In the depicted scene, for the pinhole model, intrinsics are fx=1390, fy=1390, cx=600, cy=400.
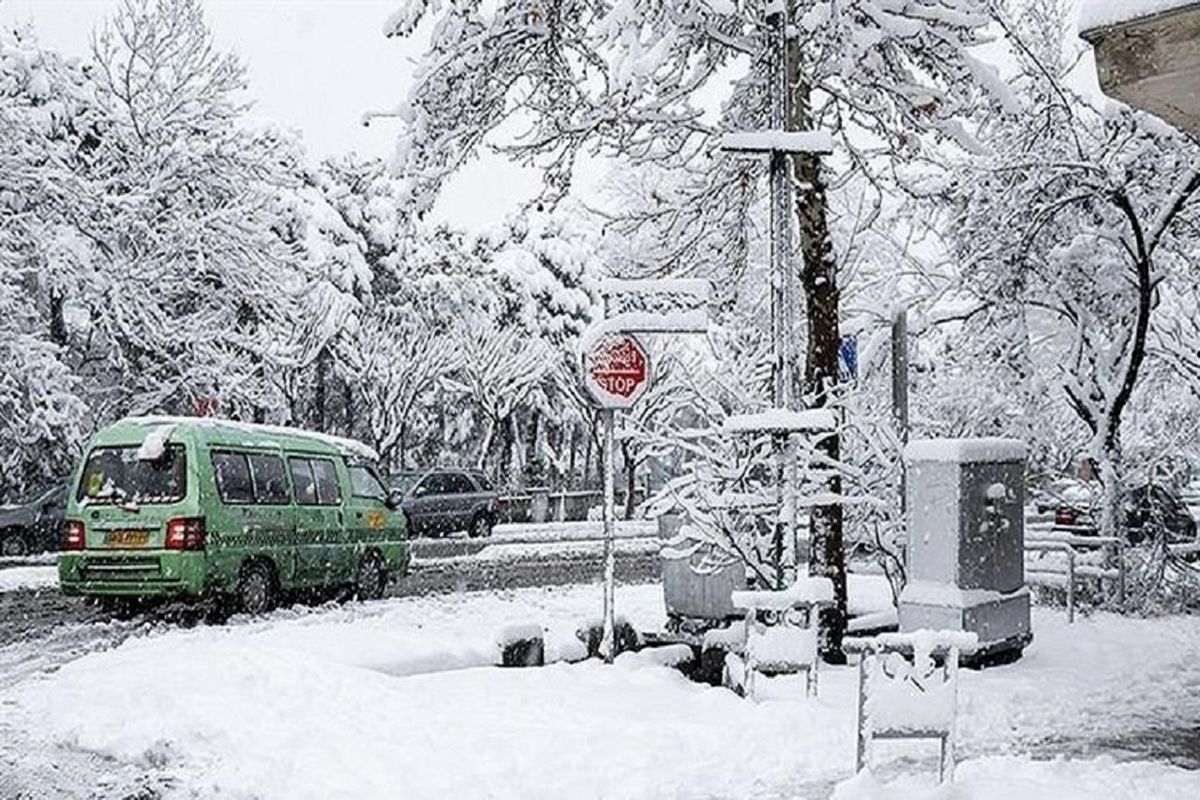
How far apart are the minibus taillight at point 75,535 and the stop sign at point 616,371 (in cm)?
709

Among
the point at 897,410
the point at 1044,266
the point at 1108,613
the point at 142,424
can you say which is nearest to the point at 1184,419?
the point at 1044,266

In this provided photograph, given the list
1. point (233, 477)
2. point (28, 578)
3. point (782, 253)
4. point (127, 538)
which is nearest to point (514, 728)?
point (782, 253)

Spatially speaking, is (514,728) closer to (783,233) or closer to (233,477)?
(783,233)

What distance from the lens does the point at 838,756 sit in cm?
801

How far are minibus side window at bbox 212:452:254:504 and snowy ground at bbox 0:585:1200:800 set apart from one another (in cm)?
365

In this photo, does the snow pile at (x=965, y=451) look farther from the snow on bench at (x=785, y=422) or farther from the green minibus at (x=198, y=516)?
the green minibus at (x=198, y=516)

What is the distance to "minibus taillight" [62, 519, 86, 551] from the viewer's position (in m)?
15.4

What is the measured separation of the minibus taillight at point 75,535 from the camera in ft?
50.6

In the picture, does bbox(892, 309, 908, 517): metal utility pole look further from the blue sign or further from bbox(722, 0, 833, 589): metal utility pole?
bbox(722, 0, 833, 589): metal utility pole

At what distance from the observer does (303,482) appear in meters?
17.2

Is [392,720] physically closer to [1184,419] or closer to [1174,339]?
[1174,339]

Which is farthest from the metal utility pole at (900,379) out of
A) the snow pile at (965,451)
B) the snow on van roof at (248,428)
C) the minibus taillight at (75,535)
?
the minibus taillight at (75,535)

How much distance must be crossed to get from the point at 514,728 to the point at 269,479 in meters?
8.74

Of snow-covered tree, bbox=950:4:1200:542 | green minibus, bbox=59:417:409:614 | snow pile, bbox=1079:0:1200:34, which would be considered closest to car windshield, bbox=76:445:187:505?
green minibus, bbox=59:417:409:614
